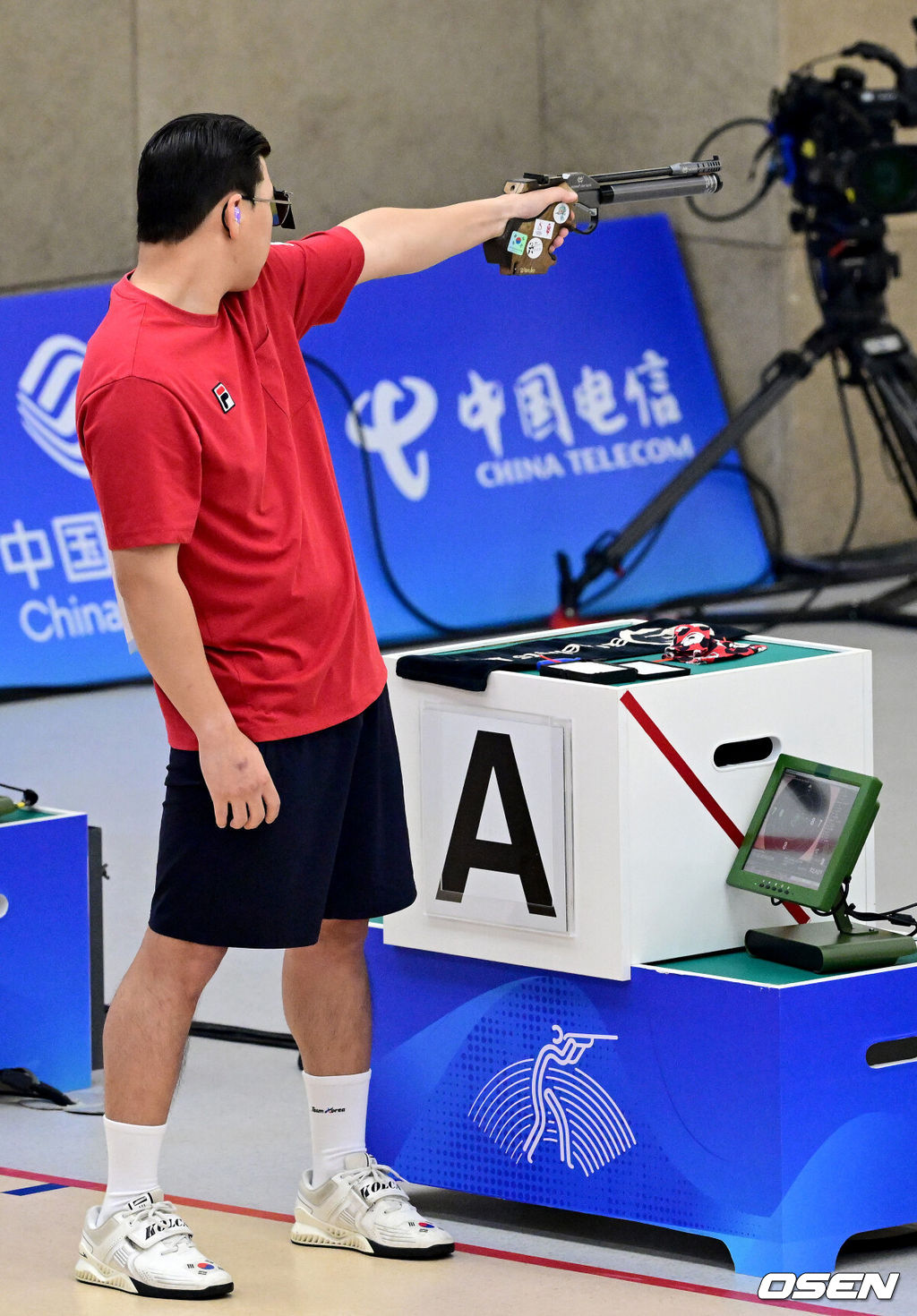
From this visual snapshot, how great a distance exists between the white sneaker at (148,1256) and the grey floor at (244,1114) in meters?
0.28

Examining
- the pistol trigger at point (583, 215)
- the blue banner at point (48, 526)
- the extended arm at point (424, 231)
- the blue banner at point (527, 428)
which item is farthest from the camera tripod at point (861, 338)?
the extended arm at point (424, 231)

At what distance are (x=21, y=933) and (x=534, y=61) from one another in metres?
5.02

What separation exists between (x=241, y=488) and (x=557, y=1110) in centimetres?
77

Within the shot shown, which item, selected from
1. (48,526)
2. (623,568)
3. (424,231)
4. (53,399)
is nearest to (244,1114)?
(424,231)

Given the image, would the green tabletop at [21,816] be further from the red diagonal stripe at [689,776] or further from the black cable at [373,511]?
the black cable at [373,511]

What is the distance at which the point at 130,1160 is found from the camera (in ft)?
7.73

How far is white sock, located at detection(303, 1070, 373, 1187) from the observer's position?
2494 mm

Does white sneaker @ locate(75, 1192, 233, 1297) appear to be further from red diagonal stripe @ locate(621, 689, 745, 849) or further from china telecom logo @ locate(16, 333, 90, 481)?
china telecom logo @ locate(16, 333, 90, 481)

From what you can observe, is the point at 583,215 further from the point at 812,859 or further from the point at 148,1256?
the point at 148,1256

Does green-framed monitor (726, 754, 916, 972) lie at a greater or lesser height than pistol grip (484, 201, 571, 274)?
lesser

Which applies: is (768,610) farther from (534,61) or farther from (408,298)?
(534,61)

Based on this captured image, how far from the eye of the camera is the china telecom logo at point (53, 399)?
586 centimetres

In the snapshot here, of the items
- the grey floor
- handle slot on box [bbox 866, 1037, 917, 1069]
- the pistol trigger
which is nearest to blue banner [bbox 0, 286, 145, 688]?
the grey floor

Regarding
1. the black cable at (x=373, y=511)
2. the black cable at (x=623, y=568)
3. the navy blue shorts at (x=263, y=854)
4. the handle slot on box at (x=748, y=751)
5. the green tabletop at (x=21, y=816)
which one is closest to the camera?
the navy blue shorts at (x=263, y=854)
